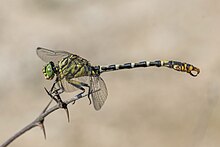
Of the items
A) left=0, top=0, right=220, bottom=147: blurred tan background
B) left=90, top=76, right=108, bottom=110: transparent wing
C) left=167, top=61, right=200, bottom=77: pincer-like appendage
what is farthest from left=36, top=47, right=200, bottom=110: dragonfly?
left=0, top=0, right=220, bottom=147: blurred tan background

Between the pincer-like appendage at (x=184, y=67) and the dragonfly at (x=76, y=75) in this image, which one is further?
the pincer-like appendage at (x=184, y=67)

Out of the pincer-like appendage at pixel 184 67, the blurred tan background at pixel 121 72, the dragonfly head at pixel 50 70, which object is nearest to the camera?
the dragonfly head at pixel 50 70

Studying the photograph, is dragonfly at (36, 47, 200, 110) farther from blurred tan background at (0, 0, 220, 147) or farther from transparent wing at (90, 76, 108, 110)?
blurred tan background at (0, 0, 220, 147)

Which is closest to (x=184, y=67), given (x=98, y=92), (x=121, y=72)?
(x=98, y=92)

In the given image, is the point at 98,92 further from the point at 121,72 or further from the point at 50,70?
the point at 121,72

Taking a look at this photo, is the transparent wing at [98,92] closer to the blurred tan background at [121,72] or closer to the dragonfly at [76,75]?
the dragonfly at [76,75]

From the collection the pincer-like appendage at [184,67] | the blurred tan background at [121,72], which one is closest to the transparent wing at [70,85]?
the pincer-like appendage at [184,67]

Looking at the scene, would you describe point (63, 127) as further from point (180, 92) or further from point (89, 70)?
point (89, 70)
